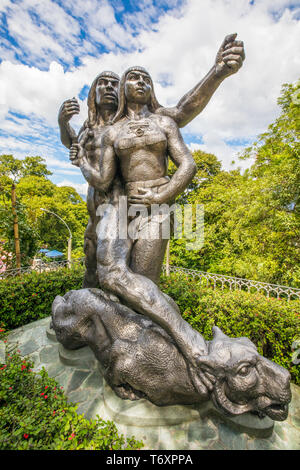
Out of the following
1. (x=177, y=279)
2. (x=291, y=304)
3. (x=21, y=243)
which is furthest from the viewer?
(x=21, y=243)

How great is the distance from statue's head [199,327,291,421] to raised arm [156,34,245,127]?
120 inches

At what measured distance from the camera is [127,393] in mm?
2857

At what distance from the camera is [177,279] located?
681 centimetres

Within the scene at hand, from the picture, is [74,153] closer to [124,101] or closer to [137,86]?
[124,101]

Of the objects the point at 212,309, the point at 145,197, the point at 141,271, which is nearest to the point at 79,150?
the point at 145,197

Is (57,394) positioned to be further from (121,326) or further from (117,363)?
(121,326)

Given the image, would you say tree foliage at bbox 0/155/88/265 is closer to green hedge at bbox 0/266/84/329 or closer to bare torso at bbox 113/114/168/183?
green hedge at bbox 0/266/84/329

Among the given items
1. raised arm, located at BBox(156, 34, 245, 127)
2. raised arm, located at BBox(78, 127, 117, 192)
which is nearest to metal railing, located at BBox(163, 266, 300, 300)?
raised arm, located at BBox(156, 34, 245, 127)

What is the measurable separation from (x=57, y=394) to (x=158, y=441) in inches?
44.3

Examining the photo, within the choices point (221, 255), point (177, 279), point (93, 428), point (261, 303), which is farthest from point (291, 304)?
point (221, 255)

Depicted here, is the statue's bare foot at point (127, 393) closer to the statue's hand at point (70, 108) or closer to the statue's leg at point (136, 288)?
the statue's leg at point (136, 288)

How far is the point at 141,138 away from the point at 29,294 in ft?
15.0

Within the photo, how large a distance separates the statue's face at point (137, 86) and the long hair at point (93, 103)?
0.77 metres

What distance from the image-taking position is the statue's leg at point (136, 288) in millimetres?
2547
